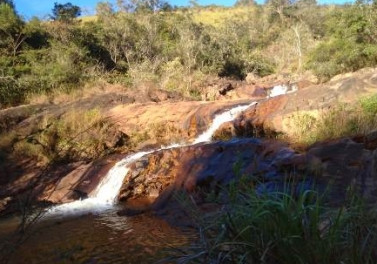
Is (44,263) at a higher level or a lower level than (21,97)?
lower

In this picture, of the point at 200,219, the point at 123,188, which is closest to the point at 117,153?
the point at 123,188

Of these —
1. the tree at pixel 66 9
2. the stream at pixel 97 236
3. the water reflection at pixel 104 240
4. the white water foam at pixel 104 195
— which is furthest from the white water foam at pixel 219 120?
the tree at pixel 66 9

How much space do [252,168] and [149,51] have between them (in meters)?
21.9

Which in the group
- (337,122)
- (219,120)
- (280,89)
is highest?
(337,122)

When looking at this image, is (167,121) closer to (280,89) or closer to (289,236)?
(280,89)

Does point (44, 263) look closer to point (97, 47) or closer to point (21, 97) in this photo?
point (21, 97)

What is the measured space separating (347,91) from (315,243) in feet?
32.4

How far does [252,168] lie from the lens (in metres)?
6.32

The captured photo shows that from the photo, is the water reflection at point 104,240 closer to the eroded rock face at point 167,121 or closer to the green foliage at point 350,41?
the eroded rock face at point 167,121

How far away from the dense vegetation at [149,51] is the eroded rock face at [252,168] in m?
5.62

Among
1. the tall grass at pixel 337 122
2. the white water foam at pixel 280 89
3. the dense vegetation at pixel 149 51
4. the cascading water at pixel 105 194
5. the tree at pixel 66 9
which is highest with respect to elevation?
the tree at pixel 66 9

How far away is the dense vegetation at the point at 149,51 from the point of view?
63.1 ft

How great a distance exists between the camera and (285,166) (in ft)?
22.7

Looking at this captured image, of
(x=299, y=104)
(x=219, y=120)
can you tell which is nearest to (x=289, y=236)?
(x=299, y=104)
